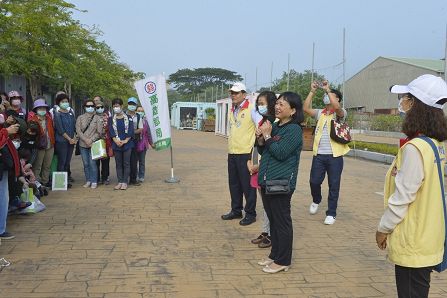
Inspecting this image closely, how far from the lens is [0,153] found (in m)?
4.36

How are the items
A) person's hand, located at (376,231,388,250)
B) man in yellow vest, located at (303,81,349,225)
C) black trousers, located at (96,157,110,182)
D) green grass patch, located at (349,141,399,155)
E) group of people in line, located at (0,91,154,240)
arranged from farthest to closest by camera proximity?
green grass patch, located at (349,141,399,155)
black trousers, located at (96,157,110,182)
group of people in line, located at (0,91,154,240)
man in yellow vest, located at (303,81,349,225)
person's hand, located at (376,231,388,250)

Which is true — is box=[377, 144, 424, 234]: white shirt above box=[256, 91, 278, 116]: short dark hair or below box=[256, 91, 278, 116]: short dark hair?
below

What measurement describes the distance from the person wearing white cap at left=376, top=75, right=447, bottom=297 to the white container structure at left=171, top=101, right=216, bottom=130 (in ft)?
117

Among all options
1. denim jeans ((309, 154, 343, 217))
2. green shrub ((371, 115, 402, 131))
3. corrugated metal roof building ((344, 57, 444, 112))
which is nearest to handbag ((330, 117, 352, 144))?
denim jeans ((309, 154, 343, 217))

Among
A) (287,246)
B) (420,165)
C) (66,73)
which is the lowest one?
(287,246)

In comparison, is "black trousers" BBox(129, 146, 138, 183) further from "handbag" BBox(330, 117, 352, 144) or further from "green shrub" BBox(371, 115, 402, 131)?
"green shrub" BBox(371, 115, 402, 131)

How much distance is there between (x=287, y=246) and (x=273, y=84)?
3347 cm

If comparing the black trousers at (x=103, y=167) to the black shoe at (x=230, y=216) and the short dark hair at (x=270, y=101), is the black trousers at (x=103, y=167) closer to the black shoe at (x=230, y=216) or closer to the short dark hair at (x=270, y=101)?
the black shoe at (x=230, y=216)

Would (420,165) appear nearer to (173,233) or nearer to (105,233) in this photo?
(173,233)

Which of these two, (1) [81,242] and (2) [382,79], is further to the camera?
(2) [382,79]

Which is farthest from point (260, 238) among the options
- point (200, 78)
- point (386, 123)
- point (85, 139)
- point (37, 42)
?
point (200, 78)

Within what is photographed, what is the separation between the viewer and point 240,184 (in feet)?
19.0

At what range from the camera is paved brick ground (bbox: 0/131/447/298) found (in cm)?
364

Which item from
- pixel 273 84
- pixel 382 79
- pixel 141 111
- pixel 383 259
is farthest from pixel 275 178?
pixel 382 79
